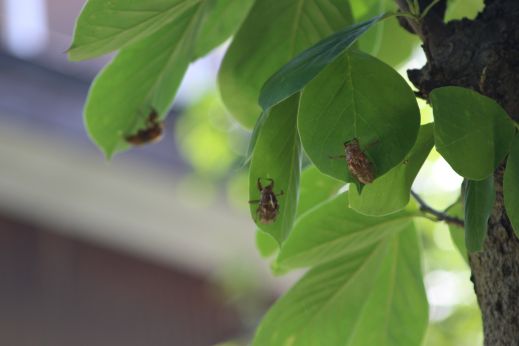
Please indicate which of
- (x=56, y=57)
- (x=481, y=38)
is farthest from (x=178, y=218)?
(x=481, y=38)

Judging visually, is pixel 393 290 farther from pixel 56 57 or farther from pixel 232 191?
pixel 56 57

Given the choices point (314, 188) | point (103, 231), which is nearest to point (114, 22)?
point (314, 188)

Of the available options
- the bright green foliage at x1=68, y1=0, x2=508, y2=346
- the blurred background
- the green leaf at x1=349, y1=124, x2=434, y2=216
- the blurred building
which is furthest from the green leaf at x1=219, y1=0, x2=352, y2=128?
the blurred building

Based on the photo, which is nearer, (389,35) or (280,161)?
(280,161)

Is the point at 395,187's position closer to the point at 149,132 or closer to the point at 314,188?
the point at 314,188

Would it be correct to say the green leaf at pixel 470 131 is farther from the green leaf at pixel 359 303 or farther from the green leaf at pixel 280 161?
the green leaf at pixel 359 303

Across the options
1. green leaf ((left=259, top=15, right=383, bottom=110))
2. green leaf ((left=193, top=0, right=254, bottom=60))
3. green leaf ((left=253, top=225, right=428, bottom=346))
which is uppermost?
green leaf ((left=259, top=15, right=383, bottom=110))

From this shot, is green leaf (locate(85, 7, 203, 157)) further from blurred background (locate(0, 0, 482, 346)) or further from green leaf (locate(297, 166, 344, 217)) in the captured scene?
Result: blurred background (locate(0, 0, 482, 346))
